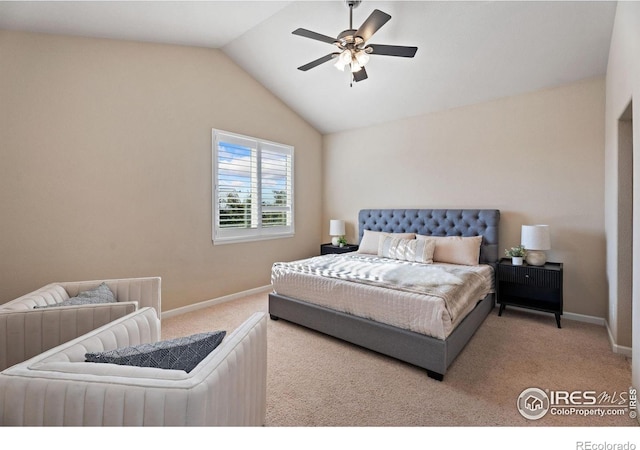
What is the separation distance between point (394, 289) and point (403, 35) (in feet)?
8.98

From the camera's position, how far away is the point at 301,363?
2.49 m

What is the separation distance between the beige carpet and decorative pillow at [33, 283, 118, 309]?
0.99 m

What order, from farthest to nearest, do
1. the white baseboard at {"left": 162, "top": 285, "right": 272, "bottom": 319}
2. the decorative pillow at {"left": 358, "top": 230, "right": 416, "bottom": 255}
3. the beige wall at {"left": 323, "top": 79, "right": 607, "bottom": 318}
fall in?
the decorative pillow at {"left": 358, "top": 230, "right": 416, "bottom": 255}, the white baseboard at {"left": 162, "top": 285, "right": 272, "bottom": 319}, the beige wall at {"left": 323, "top": 79, "right": 607, "bottom": 318}

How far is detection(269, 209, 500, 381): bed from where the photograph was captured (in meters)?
2.28

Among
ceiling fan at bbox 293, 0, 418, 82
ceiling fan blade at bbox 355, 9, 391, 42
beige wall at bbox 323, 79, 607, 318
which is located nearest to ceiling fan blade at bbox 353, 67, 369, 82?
ceiling fan at bbox 293, 0, 418, 82

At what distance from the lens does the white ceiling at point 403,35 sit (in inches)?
106

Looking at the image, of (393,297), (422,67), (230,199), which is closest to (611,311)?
(393,297)

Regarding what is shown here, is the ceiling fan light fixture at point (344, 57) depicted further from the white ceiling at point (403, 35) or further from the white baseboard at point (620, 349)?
the white baseboard at point (620, 349)

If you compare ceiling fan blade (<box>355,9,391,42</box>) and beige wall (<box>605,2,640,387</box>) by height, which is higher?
ceiling fan blade (<box>355,9,391,42</box>)

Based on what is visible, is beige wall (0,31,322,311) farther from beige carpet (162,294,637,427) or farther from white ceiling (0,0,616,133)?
beige carpet (162,294,637,427)

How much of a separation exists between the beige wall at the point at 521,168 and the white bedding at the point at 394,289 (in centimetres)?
96

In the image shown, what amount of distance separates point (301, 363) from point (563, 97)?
4198 millimetres

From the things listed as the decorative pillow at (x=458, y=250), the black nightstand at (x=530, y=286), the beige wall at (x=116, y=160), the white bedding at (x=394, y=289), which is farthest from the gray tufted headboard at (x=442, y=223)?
the beige wall at (x=116, y=160)

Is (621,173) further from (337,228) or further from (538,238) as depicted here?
(337,228)
